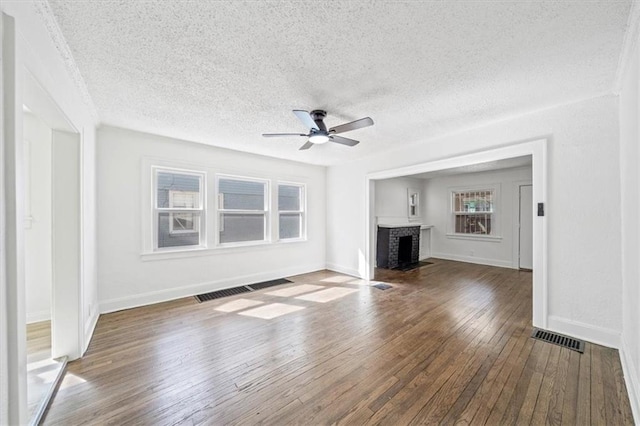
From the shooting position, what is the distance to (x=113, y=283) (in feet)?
11.5

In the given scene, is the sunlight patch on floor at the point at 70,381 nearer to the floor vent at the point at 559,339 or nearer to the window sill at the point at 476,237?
the floor vent at the point at 559,339

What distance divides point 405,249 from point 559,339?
13.2 feet

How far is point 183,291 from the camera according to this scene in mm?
4094

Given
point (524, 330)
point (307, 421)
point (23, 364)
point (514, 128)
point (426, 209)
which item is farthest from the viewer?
point (426, 209)

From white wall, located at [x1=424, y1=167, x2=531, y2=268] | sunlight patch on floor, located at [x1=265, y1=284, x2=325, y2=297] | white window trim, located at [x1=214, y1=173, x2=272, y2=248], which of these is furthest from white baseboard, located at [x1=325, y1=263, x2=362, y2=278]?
white wall, located at [x1=424, y1=167, x2=531, y2=268]

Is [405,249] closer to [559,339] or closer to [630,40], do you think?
[559,339]

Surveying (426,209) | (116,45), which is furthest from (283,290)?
(426,209)

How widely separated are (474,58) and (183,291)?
4629 mm

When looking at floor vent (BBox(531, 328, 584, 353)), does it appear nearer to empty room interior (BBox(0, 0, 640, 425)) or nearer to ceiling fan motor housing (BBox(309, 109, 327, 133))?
empty room interior (BBox(0, 0, 640, 425))

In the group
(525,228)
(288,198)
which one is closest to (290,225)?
(288,198)

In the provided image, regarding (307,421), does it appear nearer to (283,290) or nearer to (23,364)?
(23,364)

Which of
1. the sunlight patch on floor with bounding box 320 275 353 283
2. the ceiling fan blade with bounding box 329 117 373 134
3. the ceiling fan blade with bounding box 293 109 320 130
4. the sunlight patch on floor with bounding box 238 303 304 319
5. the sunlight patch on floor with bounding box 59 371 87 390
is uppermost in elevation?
the ceiling fan blade with bounding box 293 109 320 130

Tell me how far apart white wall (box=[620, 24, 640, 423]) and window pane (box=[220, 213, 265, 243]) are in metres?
4.76

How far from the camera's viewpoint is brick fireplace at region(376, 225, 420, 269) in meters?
6.29
